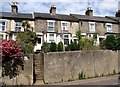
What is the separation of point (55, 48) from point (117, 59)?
6.54 m

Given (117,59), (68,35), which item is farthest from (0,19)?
(117,59)

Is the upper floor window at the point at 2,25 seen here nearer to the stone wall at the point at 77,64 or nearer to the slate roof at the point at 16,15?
the slate roof at the point at 16,15

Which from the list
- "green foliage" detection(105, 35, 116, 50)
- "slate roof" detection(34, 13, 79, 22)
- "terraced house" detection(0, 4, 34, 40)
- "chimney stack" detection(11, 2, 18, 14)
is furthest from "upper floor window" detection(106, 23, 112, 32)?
"chimney stack" detection(11, 2, 18, 14)

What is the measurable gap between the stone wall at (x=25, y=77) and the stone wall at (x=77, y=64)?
144 cm

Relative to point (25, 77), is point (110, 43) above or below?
above

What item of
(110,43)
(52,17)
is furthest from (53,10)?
(110,43)

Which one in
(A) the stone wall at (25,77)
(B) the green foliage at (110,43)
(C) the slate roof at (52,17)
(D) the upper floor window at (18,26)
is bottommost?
(A) the stone wall at (25,77)

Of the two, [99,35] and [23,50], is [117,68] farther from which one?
[99,35]

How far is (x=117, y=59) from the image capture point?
72.2 feet

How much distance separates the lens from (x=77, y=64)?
18.7 metres

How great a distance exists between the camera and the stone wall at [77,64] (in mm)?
17242

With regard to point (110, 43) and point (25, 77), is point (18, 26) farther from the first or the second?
point (25, 77)

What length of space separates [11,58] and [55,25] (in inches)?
671

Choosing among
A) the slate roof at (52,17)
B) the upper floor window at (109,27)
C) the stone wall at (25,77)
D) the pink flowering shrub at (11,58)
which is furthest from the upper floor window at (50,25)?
the pink flowering shrub at (11,58)
